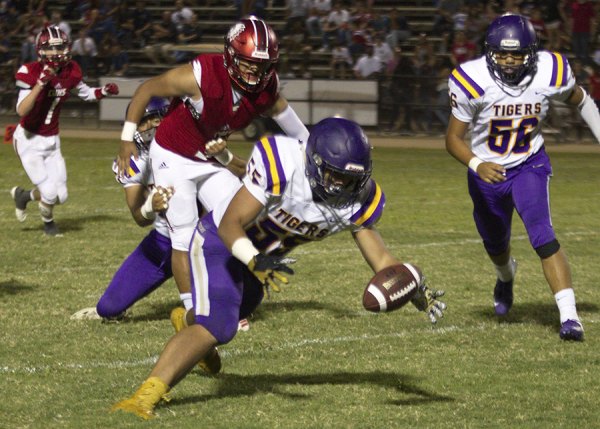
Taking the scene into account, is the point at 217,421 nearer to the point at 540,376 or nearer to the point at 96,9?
the point at 540,376

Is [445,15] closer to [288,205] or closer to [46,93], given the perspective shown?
[46,93]

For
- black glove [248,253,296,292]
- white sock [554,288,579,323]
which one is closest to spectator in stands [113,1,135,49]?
white sock [554,288,579,323]

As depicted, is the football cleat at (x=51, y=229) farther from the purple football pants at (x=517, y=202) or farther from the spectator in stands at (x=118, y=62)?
the spectator in stands at (x=118, y=62)

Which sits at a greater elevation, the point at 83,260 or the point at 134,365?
the point at 134,365

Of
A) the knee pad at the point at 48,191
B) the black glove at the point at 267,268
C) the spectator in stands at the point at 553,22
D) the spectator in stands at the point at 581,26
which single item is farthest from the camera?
the spectator in stands at the point at 553,22

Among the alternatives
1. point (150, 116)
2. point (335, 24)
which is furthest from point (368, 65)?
point (150, 116)

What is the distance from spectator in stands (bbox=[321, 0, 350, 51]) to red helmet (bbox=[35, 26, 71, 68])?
12308 mm

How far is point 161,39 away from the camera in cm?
2334

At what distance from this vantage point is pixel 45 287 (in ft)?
25.7

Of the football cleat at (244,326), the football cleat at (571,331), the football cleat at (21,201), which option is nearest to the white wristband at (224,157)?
the football cleat at (244,326)

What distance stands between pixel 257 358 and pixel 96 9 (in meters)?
19.8

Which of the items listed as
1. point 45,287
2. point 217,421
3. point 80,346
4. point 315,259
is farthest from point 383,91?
point 217,421

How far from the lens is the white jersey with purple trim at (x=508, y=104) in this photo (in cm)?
646

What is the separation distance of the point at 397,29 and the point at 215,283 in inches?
663
